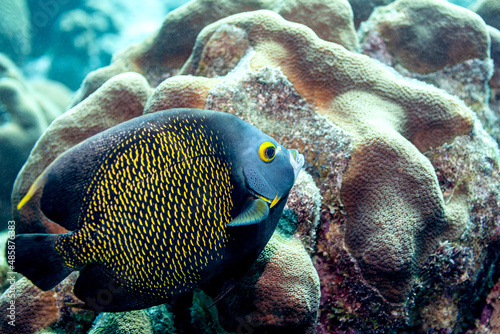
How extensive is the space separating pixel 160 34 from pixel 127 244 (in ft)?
12.6

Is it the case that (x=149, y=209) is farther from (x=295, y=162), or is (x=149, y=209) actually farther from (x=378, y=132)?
(x=378, y=132)

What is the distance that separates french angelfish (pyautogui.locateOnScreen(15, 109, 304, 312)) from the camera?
105cm

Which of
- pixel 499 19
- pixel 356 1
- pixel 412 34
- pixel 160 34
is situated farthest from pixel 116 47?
pixel 499 19

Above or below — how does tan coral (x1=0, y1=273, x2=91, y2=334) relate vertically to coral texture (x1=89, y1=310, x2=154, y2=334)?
below

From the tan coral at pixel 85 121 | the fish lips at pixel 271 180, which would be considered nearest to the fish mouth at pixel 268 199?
the fish lips at pixel 271 180

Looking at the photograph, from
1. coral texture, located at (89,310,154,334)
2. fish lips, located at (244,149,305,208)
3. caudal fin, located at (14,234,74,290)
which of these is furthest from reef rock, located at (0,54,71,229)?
fish lips, located at (244,149,305,208)

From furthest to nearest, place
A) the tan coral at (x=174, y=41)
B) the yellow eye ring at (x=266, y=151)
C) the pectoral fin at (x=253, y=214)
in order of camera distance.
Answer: the tan coral at (x=174, y=41)
the yellow eye ring at (x=266, y=151)
the pectoral fin at (x=253, y=214)

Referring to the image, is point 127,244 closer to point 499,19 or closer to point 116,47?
point 499,19

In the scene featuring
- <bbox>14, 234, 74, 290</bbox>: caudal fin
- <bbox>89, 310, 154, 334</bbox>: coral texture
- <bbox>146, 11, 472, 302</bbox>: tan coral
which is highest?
<bbox>14, 234, 74, 290</bbox>: caudal fin

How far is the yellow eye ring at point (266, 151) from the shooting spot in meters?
1.20

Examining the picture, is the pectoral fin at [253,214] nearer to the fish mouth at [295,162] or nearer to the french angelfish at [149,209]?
the french angelfish at [149,209]

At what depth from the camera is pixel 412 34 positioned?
3.75 metres

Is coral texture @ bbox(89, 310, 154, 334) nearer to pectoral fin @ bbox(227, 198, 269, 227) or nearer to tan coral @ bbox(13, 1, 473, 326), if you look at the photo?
pectoral fin @ bbox(227, 198, 269, 227)

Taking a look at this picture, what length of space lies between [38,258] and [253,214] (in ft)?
2.69
